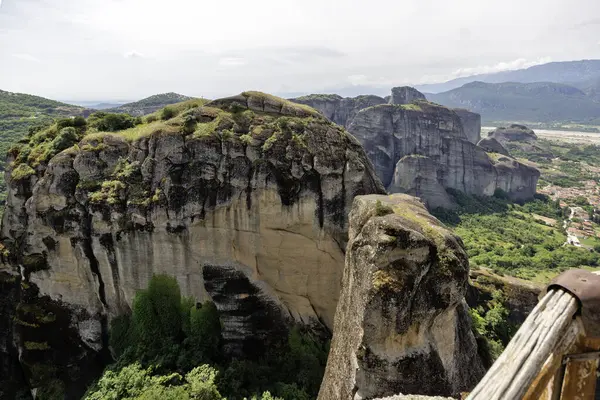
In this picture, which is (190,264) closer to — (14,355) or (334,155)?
(334,155)

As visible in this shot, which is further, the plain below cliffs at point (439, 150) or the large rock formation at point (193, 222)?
the plain below cliffs at point (439, 150)

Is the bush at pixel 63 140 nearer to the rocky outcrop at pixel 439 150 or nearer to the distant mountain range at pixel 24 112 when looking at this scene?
the distant mountain range at pixel 24 112

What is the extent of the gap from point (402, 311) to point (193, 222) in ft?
43.7

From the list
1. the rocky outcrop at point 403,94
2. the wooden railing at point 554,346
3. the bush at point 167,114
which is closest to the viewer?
the wooden railing at point 554,346

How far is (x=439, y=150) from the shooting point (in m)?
77.5

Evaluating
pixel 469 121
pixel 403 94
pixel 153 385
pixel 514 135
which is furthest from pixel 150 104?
pixel 514 135

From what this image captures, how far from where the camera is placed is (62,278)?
23.4 meters

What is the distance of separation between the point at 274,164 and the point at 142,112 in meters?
99.2

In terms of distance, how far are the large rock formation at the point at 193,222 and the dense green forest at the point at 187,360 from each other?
0.90m

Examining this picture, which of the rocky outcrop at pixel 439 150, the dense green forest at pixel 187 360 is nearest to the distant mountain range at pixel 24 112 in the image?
the dense green forest at pixel 187 360

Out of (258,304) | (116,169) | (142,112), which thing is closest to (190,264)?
(258,304)

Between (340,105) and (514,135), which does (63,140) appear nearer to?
(340,105)

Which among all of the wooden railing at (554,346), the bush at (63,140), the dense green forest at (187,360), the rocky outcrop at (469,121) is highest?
the rocky outcrop at (469,121)

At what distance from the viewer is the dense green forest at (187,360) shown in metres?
19.0
